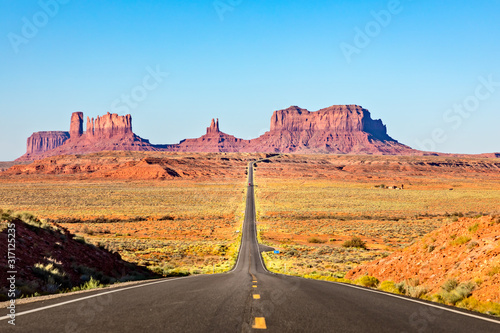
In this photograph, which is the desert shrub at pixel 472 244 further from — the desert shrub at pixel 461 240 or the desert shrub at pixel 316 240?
the desert shrub at pixel 316 240

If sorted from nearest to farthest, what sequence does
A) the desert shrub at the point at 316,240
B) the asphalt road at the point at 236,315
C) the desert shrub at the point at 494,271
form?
the asphalt road at the point at 236,315 < the desert shrub at the point at 494,271 < the desert shrub at the point at 316,240

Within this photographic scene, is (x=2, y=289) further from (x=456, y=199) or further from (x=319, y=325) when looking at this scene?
(x=456, y=199)

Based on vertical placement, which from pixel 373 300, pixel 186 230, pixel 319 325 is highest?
pixel 319 325

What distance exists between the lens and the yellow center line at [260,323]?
5715 millimetres

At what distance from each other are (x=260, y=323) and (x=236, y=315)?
70cm

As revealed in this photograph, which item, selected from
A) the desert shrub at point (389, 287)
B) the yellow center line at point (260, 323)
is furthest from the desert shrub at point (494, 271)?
the yellow center line at point (260, 323)

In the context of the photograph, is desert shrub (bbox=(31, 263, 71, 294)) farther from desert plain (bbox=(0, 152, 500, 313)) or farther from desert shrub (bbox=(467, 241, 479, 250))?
desert shrub (bbox=(467, 241, 479, 250))

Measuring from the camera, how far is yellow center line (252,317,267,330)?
5715 millimetres

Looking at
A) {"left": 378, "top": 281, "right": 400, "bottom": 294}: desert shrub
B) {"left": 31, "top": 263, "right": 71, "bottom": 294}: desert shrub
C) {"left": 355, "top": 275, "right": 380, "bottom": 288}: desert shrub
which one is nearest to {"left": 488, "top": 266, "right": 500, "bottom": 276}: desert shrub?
{"left": 378, "top": 281, "right": 400, "bottom": 294}: desert shrub

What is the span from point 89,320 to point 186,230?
4413 cm

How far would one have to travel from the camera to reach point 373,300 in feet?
29.3

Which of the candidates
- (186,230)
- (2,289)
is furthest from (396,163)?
(2,289)

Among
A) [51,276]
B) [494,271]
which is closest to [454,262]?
[494,271]

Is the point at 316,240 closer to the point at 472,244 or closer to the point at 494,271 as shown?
the point at 472,244
